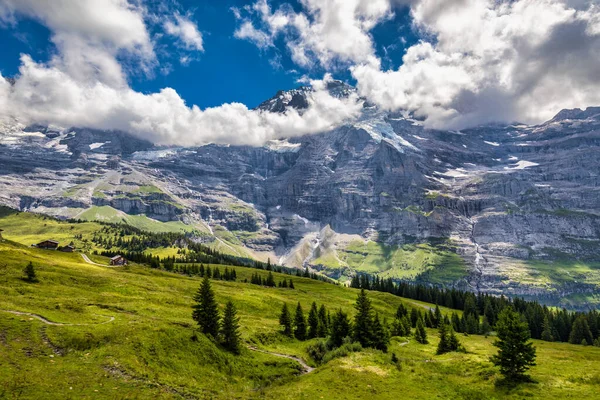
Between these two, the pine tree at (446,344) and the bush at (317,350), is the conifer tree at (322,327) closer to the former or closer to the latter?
the bush at (317,350)

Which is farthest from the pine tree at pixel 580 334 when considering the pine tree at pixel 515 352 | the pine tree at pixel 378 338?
the pine tree at pixel 515 352

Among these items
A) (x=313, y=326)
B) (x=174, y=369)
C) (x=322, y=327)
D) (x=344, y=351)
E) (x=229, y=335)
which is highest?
(x=229, y=335)

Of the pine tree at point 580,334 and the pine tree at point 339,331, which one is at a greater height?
the pine tree at point 339,331

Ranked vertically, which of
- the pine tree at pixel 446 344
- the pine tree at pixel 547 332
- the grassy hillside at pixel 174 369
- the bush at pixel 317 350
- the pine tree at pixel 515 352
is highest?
the pine tree at pixel 515 352

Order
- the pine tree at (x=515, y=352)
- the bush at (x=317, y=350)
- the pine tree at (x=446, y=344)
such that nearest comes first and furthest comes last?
the pine tree at (x=515, y=352)
the bush at (x=317, y=350)
the pine tree at (x=446, y=344)

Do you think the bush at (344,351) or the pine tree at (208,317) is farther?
the bush at (344,351)

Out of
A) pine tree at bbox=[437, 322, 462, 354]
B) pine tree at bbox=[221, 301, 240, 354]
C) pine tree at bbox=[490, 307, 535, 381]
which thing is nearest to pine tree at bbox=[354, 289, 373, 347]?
pine tree at bbox=[437, 322, 462, 354]

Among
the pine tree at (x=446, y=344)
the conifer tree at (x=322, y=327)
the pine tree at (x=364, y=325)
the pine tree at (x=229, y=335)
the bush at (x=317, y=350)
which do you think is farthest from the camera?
the conifer tree at (x=322, y=327)

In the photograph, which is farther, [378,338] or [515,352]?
[378,338]

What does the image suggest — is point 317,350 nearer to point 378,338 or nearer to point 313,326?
point 378,338

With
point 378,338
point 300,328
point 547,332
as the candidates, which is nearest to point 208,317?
point 300,328

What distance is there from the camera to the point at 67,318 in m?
48.1

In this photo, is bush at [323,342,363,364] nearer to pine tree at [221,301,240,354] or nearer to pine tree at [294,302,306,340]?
pine tree at [221,301,240,354]

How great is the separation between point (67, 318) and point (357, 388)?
39.6 meters
